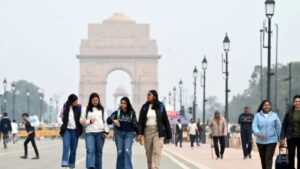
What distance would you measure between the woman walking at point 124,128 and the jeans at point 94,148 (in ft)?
1.13

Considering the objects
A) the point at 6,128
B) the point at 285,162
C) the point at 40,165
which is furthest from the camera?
the point at 6,128

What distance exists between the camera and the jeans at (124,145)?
2064 cm

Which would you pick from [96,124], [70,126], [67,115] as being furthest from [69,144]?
[96,124]

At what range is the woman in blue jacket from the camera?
2092 cm

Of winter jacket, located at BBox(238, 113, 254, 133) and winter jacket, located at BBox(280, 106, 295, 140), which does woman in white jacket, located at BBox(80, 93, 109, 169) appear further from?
winter jacket, located at BBox(238, 113, 254, 133)

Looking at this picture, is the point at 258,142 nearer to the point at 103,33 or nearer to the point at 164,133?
the point at 164,133

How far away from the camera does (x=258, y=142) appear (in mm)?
21125

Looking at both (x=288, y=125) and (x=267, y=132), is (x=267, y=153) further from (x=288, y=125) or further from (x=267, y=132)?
(x=288, y=125)

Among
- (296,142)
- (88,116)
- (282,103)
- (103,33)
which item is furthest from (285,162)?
(103,33)

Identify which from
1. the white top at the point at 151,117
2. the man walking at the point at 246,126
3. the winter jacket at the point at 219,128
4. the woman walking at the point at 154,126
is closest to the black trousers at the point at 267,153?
the woman walking at the point at 154,126

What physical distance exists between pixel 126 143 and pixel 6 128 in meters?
22.9

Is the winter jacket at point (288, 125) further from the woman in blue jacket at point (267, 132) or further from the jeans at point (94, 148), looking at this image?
the jeans at point (94, 148)

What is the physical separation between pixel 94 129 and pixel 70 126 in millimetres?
1292

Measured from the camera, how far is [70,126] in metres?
21.8
